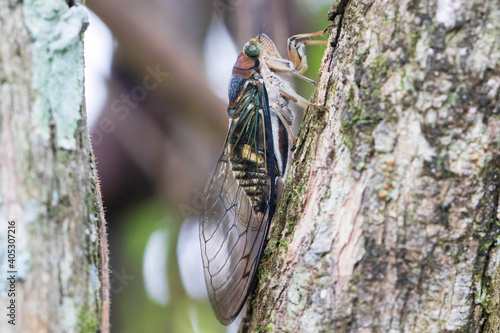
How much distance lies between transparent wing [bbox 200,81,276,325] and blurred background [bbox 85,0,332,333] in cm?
90

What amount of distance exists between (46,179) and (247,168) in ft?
4.19

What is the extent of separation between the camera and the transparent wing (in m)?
1.78

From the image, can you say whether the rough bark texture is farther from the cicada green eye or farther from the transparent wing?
the cicada green eye

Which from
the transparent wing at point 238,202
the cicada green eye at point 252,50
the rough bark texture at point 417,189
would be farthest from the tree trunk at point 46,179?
the cicada green eye at point 252,50

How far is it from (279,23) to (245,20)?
0.85ft

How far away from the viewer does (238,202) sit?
82.3 inches

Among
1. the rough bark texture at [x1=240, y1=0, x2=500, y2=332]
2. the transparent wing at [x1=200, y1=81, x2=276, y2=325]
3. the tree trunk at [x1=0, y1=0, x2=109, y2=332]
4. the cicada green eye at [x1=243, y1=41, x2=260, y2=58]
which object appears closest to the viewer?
the tree trunk at [x1=0, y1=0, x2=109, y2=332]

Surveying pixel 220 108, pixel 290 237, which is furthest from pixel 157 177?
pixel 290 237

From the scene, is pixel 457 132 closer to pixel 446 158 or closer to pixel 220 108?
pixel 446 158

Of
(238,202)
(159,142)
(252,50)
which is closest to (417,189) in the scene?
(238,202)

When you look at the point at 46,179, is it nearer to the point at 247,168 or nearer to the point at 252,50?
the point at 247,168

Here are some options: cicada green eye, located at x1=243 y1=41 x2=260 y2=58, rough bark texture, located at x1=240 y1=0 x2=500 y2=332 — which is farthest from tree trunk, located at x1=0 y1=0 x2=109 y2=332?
cicada green eye, located at x1=243 y1=41 x2=260 y2=58

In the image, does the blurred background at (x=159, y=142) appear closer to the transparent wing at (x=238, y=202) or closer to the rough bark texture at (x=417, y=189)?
the transparent wing at (x=238, y=202)

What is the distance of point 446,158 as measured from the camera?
43.4 inches
